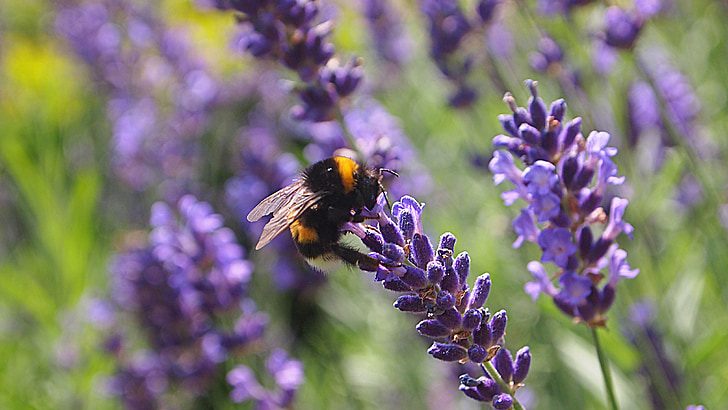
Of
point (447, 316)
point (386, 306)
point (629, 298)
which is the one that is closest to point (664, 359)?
point (629, 298)

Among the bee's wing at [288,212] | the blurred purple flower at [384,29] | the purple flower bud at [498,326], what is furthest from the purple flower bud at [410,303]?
the blurred purple flower at [384,29]

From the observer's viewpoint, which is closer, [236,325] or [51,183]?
[236,325]

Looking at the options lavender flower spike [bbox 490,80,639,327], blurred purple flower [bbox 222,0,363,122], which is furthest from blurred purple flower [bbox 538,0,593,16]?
lavender flower spike [bbox 490,80,639,327]

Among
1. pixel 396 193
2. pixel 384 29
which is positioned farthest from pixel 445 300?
pixel 384 29

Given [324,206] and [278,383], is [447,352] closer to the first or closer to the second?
[324,206]

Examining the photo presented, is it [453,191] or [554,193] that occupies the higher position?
[554,193]

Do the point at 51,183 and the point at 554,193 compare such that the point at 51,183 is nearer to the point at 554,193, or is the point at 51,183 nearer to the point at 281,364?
the point at 281,364
